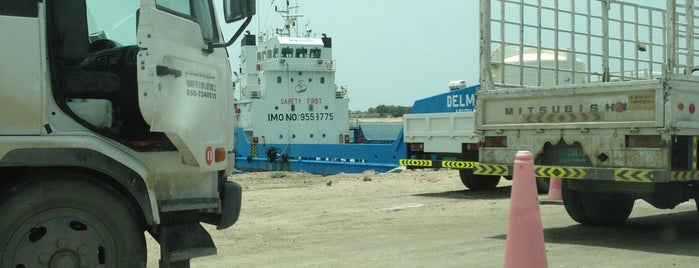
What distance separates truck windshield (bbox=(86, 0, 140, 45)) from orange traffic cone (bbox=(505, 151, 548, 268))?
273 cm

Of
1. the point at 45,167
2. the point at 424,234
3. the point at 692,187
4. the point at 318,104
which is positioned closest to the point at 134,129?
the point at 45,167

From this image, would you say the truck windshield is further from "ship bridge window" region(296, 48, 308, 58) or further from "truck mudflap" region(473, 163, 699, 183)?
"ship bridge window" region(296, 48, 308, 58)

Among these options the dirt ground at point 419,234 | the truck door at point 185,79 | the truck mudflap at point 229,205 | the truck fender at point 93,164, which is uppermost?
the truck door at point 185,79

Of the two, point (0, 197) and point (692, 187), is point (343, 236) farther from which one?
point (0, 197)

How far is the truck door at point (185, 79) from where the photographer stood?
16.3 feet

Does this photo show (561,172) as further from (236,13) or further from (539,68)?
(236,13)

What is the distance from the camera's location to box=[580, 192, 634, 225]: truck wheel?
9.91 metres

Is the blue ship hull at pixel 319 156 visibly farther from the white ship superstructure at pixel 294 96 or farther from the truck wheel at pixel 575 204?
the truck wheel at pixel 575 204

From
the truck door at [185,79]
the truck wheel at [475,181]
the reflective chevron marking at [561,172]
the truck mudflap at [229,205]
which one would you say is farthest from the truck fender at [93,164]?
the truck wheel at [475,181]

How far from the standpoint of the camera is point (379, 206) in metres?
13.0

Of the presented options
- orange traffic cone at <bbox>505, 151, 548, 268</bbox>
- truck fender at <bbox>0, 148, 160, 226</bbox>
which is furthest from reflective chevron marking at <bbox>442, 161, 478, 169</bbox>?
truck fender at <bbox>0, 148, 160, 226</bbox>

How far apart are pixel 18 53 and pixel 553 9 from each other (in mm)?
7000

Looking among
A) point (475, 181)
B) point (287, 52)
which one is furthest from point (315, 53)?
point (475, 181)

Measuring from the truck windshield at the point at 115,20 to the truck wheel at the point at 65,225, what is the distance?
1148mm
